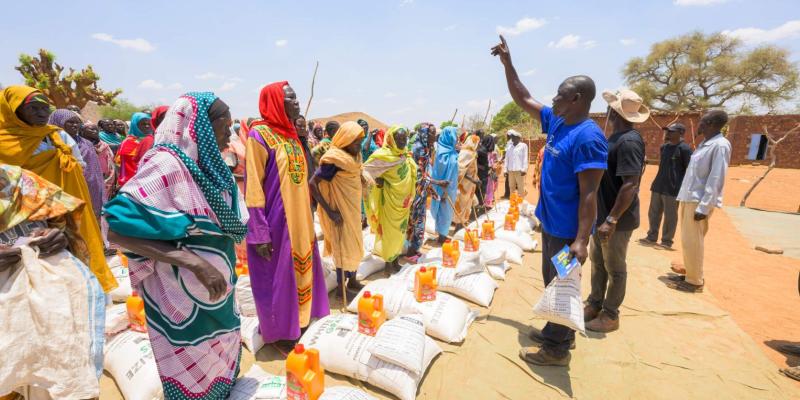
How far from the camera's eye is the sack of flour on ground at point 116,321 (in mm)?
2588

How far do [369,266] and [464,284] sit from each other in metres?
1.26

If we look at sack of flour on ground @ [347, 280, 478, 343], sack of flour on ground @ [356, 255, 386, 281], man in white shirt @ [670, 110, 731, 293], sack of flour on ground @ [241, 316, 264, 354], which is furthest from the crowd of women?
man in white shirt @ [670, 110, 731, 293]

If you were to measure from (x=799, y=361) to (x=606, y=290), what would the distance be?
1.44 meters

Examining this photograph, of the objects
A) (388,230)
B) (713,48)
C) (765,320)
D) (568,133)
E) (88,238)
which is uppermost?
(713,48)

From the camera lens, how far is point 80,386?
139cm

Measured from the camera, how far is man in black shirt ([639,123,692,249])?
5.55 metres

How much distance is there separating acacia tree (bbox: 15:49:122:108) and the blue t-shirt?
2765 cm

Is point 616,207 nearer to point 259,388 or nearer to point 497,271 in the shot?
point 497,271

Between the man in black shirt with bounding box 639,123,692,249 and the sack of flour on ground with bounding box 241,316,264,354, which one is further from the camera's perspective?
the man in black shirt with bounding box 639,123,692,249

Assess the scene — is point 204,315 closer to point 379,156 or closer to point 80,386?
point 80,386

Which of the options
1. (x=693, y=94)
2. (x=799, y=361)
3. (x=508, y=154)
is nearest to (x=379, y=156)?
(x=799, y=361)

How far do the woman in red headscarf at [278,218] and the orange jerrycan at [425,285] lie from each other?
96 centimetres

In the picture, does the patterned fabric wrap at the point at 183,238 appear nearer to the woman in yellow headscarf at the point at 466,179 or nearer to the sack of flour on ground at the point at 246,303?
the sack of flour on ground at the point at 246,303

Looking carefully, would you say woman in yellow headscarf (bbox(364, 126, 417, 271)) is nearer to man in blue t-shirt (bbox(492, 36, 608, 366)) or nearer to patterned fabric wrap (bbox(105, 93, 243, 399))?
man in blue t-shirt (bbox(492, 36, 608, 366))
